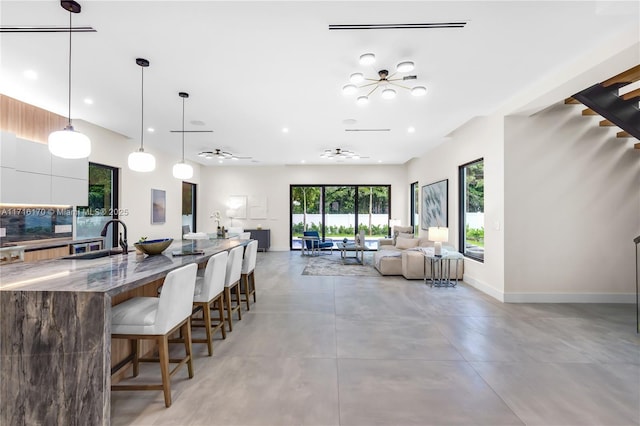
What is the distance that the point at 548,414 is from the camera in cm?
191

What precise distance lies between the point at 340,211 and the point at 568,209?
262 inches

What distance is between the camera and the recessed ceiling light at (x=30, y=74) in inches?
132

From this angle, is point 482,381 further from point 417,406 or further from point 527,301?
point 527,301

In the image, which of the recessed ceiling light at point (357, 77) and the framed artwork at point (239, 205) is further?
the framed artwork at point (239, 205)

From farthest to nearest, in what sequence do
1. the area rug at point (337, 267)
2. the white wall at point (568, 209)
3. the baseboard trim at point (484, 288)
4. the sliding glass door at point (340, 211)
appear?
the sliding glass door at point (340, 211) → the area rug at point (337, 267) → the baseboard trim at point (484, 288) → the white wall at point (568, 209)

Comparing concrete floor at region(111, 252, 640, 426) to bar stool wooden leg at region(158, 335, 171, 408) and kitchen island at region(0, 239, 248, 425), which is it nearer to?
bar stool wooden leg at region(158, 335, 171, 408)

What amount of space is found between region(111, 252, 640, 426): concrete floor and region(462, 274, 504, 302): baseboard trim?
32 centimetres

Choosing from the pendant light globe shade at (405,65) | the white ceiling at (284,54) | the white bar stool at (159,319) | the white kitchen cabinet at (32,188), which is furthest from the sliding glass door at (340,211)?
the white bar stool at (159,319)

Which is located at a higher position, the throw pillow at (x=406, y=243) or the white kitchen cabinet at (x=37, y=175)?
the white kitchen cabinet at (x=37, y=175)

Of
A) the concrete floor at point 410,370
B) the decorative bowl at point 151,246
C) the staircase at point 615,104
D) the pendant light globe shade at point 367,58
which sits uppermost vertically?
the pendant light globe shade at point 367,58

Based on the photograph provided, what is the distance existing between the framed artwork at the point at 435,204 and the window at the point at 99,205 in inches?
280

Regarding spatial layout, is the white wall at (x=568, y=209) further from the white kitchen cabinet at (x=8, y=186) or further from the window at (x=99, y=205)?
the window at (x=99, y=205)

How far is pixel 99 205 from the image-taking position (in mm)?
5805

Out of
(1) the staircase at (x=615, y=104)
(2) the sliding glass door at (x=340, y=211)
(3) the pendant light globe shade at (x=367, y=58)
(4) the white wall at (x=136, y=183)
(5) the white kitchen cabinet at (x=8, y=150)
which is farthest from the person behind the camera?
(2) the sliding glass door at (x=340, y=211)
